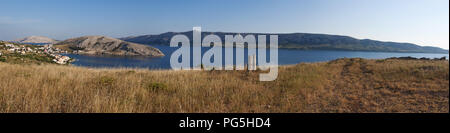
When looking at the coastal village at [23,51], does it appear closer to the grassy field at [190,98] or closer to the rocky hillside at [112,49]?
the grassy field at [190,98]

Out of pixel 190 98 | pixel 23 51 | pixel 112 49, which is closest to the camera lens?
pixel 190 98

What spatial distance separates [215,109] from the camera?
14.4ft

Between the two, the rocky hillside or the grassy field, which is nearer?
the grassy field

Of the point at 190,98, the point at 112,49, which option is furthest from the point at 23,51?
the point at 112,49

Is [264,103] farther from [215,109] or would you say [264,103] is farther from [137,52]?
[137,52]

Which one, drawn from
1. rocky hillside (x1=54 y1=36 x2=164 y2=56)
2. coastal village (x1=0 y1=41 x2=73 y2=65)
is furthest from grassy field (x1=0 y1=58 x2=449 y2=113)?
rocky hillside (x1=54 y1=36 x2=164 y2=56)

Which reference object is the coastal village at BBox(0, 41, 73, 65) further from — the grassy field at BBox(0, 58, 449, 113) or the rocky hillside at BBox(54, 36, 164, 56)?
the rocky hillside at BBox(54, 36, 164, 56)

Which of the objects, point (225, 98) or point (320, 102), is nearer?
point (225, 98)

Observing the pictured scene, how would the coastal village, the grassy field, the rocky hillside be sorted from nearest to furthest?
1. the grassy field
2. the coastal village
3. the rocky hillside

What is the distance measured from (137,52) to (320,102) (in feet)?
434

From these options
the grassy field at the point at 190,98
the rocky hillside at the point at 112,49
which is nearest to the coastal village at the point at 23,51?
the grassy field at the point at 190,98

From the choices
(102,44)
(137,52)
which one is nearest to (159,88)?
(137,52)

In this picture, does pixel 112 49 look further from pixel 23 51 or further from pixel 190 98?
pixel 190 98
